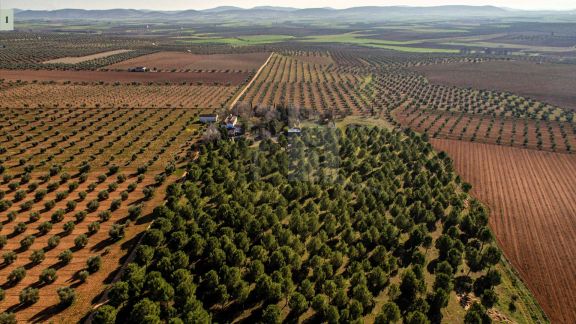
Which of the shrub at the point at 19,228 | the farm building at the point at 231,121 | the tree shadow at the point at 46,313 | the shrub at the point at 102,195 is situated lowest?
the tree shadow at the point at 46,313

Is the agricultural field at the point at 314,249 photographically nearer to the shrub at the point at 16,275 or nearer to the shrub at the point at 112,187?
the shrub at the point at 16,275

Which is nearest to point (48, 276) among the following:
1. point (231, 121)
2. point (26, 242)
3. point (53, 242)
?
point (53, 242)

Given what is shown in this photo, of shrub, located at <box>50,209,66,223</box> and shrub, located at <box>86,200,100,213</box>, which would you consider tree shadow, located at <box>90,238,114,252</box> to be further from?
shrub, located at <box>50,209,66,223</box>

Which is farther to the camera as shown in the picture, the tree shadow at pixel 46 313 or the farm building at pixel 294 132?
the farm building at pixel 294 132

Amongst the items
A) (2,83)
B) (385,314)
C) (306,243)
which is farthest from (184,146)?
(2,83)

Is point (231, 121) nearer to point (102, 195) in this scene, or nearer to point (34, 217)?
point (102, 195)

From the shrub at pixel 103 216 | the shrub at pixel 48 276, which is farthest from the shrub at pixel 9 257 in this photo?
the shrub at pixel 103 216
